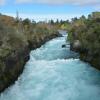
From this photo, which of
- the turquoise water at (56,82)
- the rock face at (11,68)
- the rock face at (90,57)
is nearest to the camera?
the turquoise water at (56,82)

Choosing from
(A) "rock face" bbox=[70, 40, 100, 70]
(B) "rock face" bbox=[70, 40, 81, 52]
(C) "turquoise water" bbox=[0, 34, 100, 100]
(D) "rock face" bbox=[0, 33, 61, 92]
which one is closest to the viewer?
(C) "turquoise water" bbox=[0, 34, 100, 100]

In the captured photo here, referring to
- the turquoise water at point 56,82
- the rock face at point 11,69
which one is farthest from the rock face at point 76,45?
the rock face at point 11,69

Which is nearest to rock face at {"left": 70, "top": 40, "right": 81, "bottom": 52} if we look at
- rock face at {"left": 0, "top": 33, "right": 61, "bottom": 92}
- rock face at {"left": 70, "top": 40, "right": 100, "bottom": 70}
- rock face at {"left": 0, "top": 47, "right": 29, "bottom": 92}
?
rock face at {"left": 70, "top": 40, "right": 100, "bottom": 70}

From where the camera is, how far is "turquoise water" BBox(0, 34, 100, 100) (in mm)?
21594

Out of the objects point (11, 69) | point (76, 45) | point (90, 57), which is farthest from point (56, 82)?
point (76, 45)

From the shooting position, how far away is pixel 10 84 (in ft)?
77.0

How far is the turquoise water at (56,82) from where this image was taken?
21594 millimetres

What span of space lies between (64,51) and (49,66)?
11546mm

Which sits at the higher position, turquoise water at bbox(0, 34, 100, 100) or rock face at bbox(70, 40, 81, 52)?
rock face at bbox(70, 40, 81, 52)

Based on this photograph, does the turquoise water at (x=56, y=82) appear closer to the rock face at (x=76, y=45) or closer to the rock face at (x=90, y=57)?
the rock face at (x=90, y=57)

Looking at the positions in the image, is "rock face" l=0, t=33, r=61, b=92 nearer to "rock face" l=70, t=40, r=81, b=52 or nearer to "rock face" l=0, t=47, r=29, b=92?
"rock face" l=0, t=47, r=29, b=92

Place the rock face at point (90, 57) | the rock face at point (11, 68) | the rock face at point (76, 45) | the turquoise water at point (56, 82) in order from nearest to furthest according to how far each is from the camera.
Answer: the turquoise water at point (56, 82) < the rock face at point (11, 68) < the rock face at point (90, 57) < the rock face at point (76, 45)

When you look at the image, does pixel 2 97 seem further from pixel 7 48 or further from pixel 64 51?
pixel 64 51

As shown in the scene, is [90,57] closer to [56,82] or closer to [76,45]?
[56,82]
